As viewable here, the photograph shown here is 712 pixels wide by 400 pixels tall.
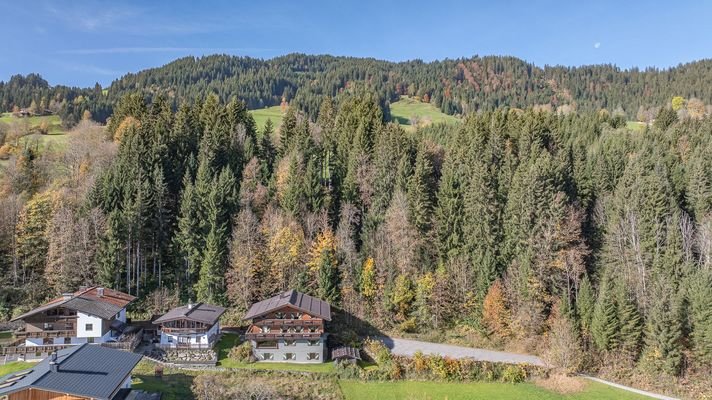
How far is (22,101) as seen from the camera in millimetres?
122188

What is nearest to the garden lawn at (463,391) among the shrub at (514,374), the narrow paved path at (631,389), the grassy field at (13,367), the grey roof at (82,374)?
the shrub at (514,374)

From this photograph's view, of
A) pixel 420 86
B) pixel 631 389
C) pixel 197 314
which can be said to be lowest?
pixel 631 389

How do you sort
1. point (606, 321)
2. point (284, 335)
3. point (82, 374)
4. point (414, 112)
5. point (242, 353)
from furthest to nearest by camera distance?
point (414, 112)
point (284, 335)
point (242, 353)
point (606, 321)
point (82, 374)

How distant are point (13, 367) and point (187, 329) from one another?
1474 cm

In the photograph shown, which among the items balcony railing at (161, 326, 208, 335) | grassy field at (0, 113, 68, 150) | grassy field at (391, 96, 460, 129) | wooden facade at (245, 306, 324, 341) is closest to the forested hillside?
grassy field at (391, 96, 460, 129)

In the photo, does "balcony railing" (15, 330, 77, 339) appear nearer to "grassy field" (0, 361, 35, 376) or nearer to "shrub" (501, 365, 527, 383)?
"grassy field" (0, 361, 35, 376)

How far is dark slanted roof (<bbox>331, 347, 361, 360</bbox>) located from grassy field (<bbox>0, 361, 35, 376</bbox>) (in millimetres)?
27863

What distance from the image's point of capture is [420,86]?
166m

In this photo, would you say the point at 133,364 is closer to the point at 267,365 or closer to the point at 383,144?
the point at 267,365

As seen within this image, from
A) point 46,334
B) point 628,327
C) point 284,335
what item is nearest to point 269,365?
point 284,335

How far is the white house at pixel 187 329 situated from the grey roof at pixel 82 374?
1125 centimetres

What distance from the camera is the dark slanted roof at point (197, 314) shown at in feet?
148

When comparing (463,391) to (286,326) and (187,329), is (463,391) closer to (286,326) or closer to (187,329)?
(286,326)

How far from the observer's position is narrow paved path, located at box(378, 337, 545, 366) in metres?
45.3
